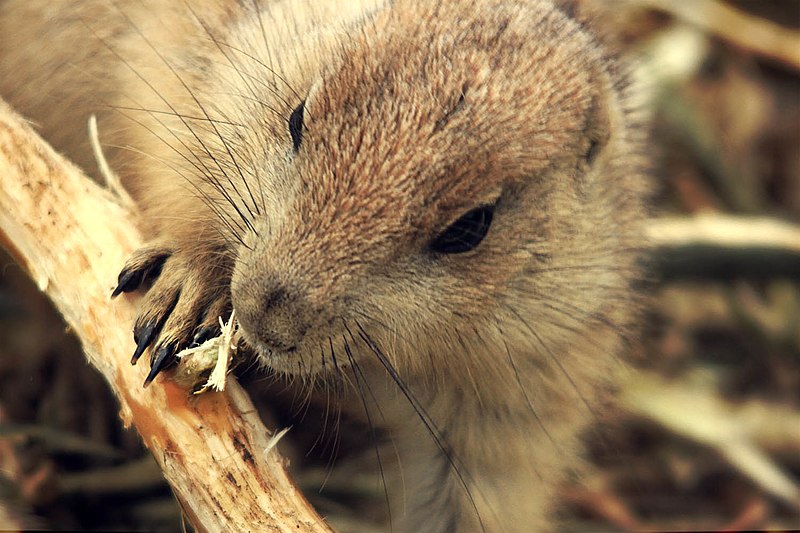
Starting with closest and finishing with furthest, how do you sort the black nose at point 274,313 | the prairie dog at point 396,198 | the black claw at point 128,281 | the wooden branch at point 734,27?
the black nose at point 274,313, the prairie dog at point 396,198, the black claw at point 128,281, the wooden branch at point 734,27

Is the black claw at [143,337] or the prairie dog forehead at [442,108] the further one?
the black claw at [143,337]

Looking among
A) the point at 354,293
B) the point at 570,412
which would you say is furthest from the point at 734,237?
the point at 354,293

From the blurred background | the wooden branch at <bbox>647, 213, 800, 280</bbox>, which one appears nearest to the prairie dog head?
the blurred background

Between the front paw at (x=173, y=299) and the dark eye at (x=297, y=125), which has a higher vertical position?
the dark eye at (x=297, y=125)

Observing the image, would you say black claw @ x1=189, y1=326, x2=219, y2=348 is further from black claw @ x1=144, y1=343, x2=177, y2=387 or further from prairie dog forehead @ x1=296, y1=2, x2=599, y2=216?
prairie dog forehead @ x1=296, y1=2, x2=599, y2=216

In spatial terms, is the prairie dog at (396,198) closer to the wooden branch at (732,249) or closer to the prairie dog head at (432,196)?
the prairie dog head at (432,196)

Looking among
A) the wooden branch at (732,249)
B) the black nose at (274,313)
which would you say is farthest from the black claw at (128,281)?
the wooden branch at (732,249)

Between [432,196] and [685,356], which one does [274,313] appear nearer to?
[432,196]

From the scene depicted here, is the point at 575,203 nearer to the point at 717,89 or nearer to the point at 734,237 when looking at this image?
the point at 734,237
